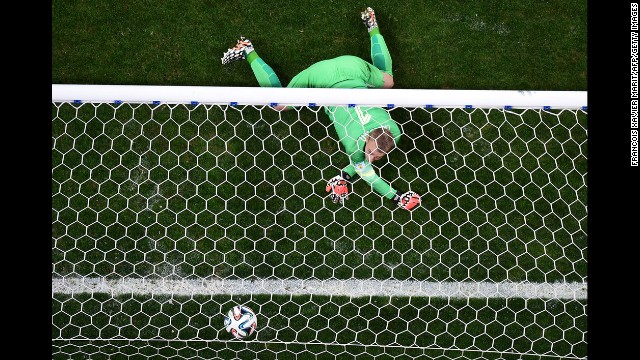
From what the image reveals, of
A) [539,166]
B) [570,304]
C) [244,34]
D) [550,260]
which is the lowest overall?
[570,304]

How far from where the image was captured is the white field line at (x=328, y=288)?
132 inches

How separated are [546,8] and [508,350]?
2.17m

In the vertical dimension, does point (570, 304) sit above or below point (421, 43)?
below

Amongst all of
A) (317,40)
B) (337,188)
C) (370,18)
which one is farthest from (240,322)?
(370,18)

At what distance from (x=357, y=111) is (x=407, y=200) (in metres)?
0.67

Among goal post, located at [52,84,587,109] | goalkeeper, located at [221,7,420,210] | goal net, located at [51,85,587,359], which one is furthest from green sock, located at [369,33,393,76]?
goal post, located at [52,84,587,109]

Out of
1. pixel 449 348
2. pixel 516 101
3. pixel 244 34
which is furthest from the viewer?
pixel 244 34

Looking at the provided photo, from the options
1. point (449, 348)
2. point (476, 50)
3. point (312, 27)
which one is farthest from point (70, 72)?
point (449, 348)

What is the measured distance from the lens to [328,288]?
11.1ft

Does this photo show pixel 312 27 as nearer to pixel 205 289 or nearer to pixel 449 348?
pixel 205 289

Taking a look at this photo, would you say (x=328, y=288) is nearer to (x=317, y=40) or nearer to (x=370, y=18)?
(x=317, y=40)

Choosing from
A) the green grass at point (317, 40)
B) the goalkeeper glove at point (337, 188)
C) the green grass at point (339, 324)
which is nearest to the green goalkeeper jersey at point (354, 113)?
the goalkeeper glove at point (337, 188)

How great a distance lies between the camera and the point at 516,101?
2516mm

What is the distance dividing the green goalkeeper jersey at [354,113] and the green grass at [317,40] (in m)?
0.33
